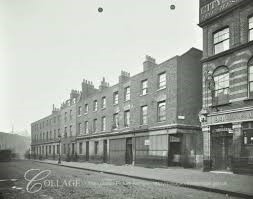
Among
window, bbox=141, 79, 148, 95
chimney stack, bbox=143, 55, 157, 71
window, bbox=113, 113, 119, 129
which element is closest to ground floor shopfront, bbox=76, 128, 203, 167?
window, bbox=113, 113, 119, 129

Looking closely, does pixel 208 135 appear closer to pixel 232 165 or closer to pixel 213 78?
pixel 232 165

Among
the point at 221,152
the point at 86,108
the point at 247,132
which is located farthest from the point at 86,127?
the point at 247,132

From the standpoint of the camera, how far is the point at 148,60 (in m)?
26.2

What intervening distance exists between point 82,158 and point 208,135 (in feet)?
74.1

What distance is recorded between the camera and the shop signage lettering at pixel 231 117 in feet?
50.0

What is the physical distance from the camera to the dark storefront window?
1510 cm

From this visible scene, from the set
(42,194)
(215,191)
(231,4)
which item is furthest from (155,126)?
(42,194)

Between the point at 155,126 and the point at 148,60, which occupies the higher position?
the point at 148,60

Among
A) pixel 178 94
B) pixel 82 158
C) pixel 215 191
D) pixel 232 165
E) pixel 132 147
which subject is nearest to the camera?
pixel 215 191

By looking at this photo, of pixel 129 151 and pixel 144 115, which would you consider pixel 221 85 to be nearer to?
pixel 144 115

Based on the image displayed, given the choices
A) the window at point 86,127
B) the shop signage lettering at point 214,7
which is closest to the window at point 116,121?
the window at point 86,127

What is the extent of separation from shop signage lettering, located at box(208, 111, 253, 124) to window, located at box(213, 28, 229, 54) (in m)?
4.30

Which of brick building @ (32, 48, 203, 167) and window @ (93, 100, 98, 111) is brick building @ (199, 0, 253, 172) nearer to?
brick building @ (32, 48, 203, 167)

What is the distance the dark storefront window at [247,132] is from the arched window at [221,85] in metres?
2.16
